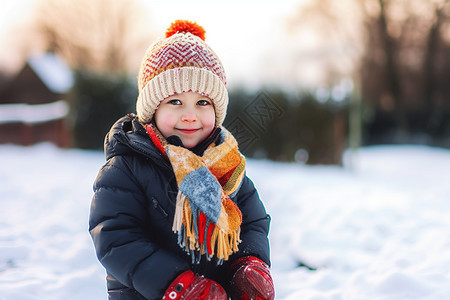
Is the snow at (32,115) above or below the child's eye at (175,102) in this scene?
below

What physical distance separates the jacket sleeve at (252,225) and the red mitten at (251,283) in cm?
10

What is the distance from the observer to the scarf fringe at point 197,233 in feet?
4.73

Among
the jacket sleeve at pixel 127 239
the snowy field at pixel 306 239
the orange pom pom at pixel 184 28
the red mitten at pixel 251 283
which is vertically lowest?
the snowy field at pixel 306 239

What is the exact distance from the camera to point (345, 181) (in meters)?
6.76

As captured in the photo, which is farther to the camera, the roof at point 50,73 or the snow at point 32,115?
the roof at point 50,73

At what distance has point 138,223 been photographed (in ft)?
4.90

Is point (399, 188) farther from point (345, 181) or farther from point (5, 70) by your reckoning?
point (5, 70)

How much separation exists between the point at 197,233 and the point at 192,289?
0.20 m

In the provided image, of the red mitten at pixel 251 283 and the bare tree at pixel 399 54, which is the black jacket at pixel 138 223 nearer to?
the red mitten at pixel 251 283

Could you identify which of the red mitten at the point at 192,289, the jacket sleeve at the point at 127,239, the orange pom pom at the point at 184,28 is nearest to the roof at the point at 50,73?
the orange pom pom at the point at 184,28

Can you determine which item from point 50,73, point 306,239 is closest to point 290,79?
point 306,239

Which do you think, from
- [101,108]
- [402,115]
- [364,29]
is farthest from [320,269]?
[364,29]

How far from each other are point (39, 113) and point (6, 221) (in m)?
11.9

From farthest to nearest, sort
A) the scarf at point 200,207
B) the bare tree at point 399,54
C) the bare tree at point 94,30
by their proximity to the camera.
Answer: the bare tree at point 94,30
the bare tree at point 399,54
the scarf at point 200,207
